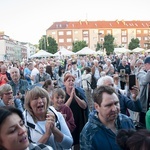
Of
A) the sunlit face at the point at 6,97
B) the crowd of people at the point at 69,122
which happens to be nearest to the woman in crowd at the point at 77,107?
the crowd of people at the point at 69,122

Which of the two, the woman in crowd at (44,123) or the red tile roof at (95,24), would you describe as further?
the red tile roof at (95,24)

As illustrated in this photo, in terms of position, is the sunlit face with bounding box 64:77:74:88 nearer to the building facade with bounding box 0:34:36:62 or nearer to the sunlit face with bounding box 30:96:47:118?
the sunlit face with bounding box 30:96:47:118

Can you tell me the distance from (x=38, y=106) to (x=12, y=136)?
3.51ft

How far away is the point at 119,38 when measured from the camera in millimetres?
108938

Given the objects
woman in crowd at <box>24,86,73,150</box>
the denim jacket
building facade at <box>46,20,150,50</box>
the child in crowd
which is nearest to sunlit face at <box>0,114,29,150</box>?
woman in crowd at <box>24,86,73,150</box>

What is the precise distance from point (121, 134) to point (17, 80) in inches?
171

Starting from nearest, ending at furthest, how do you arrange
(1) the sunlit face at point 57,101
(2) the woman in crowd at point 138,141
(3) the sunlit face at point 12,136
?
(2) the woman in crowd at point 138,141, (3) the sunlit face at point 12,136, (1) the sunlit face at point 57,101

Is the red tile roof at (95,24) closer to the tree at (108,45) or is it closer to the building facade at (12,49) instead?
the building facade at (12,49)

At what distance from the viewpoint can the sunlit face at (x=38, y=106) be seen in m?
2.86

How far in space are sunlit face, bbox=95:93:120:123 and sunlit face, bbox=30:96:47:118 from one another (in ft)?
2.17

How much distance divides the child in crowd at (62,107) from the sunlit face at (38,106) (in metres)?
0.78

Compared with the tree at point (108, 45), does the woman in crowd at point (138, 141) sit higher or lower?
lower

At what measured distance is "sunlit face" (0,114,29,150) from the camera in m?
1.83

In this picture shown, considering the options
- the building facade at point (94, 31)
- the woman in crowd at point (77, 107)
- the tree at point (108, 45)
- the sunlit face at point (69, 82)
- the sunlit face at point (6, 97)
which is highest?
the building facade at point (94, 31)
